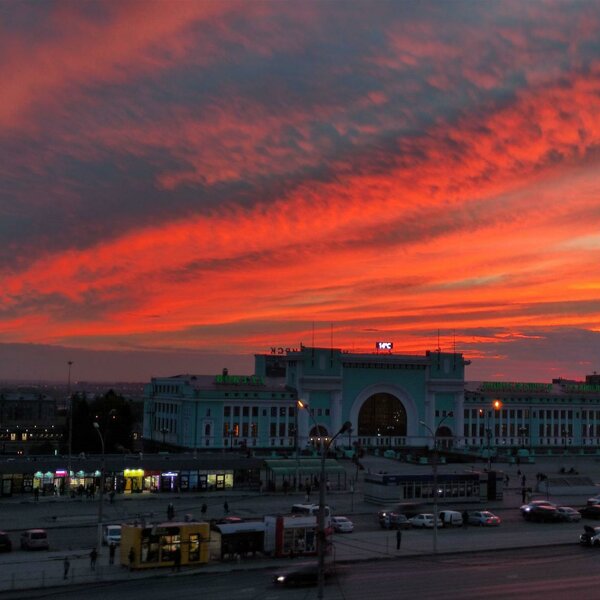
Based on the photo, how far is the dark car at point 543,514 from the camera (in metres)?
53.9

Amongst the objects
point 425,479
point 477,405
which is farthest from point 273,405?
point 425,479

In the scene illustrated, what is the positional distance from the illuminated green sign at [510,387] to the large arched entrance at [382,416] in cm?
1550

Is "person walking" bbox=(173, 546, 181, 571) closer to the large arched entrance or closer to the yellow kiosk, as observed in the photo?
the yellow kiosk

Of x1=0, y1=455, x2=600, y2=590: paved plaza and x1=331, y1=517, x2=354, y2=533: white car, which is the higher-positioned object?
x1=331, y1=517, x2=354, y2=533: white car

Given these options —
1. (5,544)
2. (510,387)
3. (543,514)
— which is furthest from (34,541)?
(510,387)

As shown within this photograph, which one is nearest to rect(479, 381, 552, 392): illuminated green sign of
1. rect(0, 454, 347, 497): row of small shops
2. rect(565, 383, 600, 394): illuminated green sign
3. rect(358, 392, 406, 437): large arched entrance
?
rect(565, 383, 600, 394): illuminated green sign

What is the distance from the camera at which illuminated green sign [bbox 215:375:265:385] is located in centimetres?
10081

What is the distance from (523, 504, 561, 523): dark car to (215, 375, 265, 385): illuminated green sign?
52.5 m

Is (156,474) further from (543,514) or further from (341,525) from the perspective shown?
(543,514)

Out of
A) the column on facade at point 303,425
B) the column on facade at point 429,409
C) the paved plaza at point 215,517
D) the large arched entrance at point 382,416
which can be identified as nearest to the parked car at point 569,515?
the paved plaza at point 215,517

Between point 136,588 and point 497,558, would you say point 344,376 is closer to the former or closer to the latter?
point 497,558

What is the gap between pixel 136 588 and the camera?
109 feet

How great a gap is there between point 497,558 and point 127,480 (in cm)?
3449

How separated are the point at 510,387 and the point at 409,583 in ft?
290
